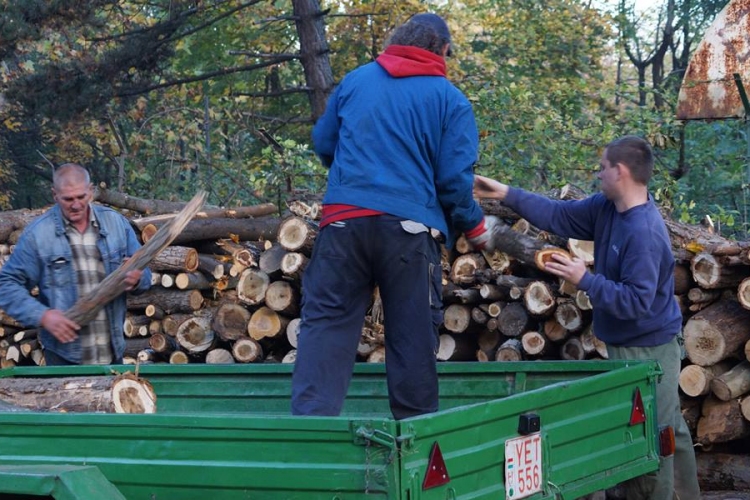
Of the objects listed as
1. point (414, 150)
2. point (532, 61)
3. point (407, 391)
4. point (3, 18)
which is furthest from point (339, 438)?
point (532, 61)

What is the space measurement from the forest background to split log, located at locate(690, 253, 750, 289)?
8.99ft

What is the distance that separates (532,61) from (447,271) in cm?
1337

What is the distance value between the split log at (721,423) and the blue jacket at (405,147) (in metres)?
2.90

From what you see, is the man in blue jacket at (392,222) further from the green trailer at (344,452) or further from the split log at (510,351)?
the split log at (510,351)

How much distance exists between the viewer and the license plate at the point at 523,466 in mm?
3527

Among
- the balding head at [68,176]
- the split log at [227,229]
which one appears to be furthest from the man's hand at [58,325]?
the split log at [227,229]

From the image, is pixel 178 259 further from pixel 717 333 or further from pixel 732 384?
pixel 732 384

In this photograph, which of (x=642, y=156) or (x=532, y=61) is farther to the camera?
(x=532, y=61)

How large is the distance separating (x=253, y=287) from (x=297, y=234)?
57cm

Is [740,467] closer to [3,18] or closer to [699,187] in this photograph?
[699,187]

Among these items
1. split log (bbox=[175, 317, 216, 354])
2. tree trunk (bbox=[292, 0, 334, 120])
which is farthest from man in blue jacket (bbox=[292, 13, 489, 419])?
tree trunk (bbox=[292, 0, 334, 120])

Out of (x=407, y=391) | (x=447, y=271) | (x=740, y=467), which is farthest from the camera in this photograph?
(x=447, y=271)

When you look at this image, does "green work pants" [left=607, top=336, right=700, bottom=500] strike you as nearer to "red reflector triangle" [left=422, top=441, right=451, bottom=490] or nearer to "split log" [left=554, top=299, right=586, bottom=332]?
"split log" [left=554, top=299, right=586, bottom=332]

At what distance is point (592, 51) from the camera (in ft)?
64.7
